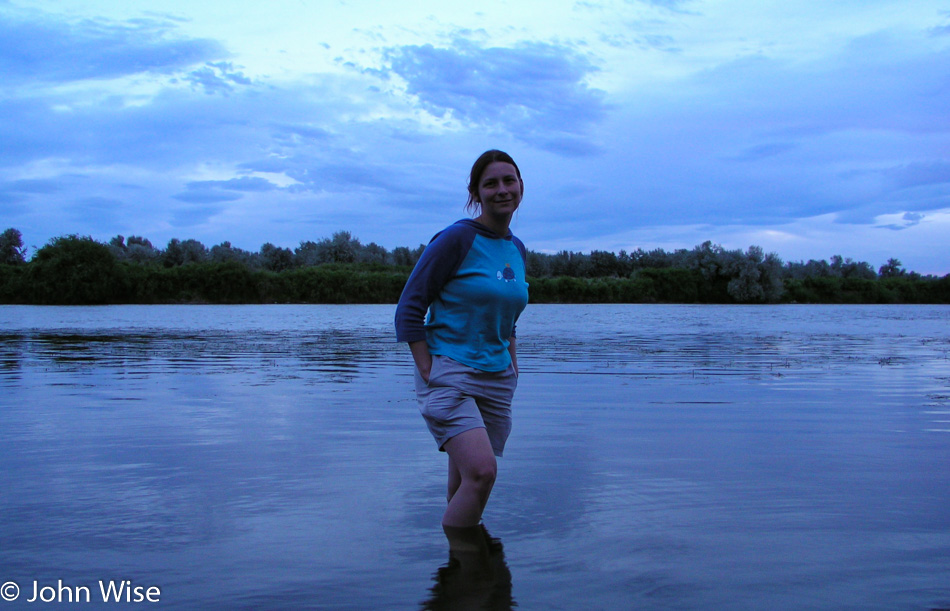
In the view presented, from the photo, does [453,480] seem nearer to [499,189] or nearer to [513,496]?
[513,496]

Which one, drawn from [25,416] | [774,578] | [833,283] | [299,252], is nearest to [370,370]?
[25,416]

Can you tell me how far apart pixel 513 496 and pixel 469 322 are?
5.75ft

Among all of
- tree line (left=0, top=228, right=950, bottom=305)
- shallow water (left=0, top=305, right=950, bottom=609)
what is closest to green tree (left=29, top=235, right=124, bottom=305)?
tree line (left=0, top=228, right=950, bottom=305)

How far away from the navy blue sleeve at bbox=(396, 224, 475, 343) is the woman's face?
181 millimetres

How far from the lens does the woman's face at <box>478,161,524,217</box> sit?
12.9 feet

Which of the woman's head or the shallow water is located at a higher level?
the woman's head

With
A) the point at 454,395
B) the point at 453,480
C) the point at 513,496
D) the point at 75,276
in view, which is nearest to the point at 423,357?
the point at 454,395

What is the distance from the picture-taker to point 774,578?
3.68m

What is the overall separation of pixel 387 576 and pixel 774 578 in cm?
172

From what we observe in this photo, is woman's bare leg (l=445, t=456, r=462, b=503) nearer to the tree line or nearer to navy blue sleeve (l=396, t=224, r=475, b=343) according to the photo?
navy blue sleeve (l=396, t=224, r=475, b=343)

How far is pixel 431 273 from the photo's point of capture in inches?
148

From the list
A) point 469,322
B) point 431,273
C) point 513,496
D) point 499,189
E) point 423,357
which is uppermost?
point 499,189

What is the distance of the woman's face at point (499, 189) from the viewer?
155 inches

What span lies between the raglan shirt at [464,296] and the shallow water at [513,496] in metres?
1.02
